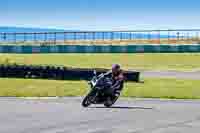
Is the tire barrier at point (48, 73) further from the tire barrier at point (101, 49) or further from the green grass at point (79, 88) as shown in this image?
the tire barrier at point (101, 49)

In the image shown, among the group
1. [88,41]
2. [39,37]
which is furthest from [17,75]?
[88,41]

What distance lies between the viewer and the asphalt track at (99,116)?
1271cm

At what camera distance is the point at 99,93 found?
17922 mm

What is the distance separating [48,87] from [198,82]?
26.9ft

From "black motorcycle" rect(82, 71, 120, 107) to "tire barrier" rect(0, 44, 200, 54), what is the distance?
42.4 metres

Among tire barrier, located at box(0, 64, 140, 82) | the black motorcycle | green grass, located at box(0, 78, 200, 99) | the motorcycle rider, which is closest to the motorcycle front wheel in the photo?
the black motorcycle

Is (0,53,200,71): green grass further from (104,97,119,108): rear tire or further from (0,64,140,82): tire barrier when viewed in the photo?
(104,97,119,108): rear tire

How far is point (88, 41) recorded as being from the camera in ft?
239

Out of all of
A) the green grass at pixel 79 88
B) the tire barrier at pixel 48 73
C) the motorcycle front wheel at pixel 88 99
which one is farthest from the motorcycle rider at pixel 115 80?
the tire barrier at pixel 48 73

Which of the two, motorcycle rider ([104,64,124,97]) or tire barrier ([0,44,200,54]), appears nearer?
motorcycle rider ([104,64,124,97])

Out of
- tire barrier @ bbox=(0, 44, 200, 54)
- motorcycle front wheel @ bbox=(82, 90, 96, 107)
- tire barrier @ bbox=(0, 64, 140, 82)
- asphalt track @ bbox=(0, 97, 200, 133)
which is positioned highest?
tire barrier @ bbox=(0, 44, 200, 54)

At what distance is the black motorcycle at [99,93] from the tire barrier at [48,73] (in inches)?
393

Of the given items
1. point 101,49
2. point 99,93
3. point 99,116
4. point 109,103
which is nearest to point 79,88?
point 109,103

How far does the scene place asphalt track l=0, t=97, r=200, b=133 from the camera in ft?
41.7
